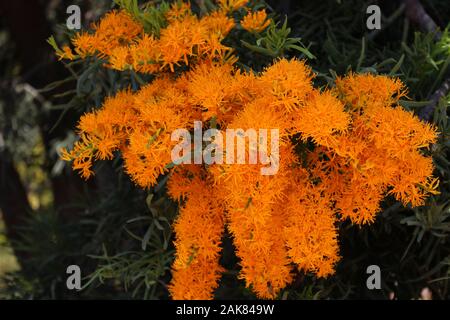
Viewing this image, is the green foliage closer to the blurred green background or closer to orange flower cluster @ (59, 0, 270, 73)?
orange flower cluster @ (59, 0, 270, 73)

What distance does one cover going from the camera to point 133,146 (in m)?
0.62

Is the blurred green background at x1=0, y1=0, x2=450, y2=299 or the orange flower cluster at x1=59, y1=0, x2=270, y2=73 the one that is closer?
the orange flower cluster at x1=59, y1=0, x2=270, y2=73

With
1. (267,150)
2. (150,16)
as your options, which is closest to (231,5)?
(150,16)

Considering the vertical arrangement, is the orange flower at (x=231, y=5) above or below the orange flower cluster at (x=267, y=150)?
above

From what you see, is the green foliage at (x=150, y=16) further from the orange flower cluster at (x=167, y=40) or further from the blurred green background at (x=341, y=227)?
the blurred green background at (x=341, y=227)

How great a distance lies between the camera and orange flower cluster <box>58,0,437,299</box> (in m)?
0.59

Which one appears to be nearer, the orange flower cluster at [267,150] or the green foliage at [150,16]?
the orange flower cluster at [267,150]

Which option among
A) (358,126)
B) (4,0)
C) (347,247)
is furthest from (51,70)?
(358,126)

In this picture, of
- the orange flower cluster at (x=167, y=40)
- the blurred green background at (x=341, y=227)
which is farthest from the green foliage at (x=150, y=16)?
the blurred green background at (x=341, y=227)

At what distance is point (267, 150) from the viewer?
22.5 inches

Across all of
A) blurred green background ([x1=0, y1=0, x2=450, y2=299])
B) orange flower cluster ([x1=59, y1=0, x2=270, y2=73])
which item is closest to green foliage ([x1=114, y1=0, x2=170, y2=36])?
orange flower cluster ([x1=59, y1=0, x2=270, y2=73])

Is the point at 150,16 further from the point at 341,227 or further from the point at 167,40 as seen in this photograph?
the point at 341,227

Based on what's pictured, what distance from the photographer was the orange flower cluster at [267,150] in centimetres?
59

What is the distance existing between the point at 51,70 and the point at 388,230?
95 centimetres
